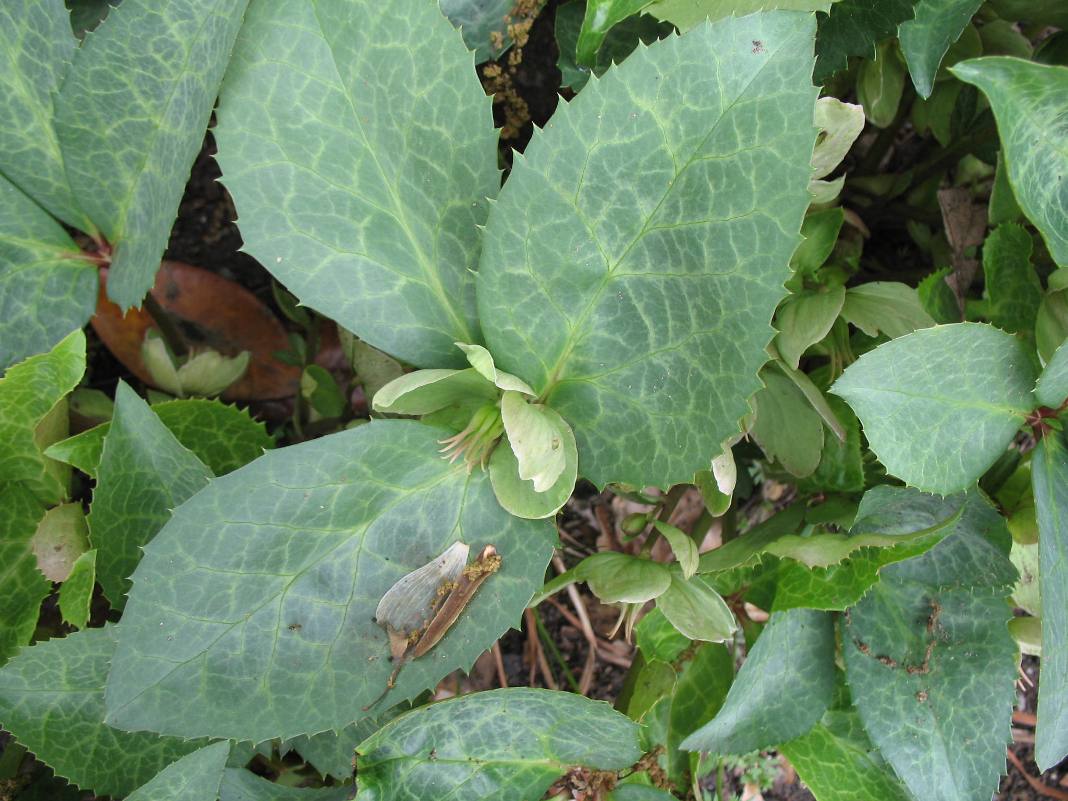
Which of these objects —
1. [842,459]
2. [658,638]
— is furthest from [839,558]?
[658,638]

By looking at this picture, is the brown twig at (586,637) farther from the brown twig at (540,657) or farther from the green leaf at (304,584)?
the green leaf at (304,584)

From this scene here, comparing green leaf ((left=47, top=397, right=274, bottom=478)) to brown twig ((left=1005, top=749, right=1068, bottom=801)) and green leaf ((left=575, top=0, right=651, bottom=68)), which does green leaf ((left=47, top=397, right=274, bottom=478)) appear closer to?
green leaf ((left=575, top=0, right=651, bottom=68))

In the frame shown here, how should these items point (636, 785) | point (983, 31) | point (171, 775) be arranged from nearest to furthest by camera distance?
point (171, 775) → point (636, 785) → point (983, 31)

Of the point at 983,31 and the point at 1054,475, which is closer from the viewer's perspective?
the point at 1054,475

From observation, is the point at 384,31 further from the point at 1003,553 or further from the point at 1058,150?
the point at 1003,553

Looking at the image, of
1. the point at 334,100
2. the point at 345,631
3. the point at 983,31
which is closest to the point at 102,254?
the point at 334,100

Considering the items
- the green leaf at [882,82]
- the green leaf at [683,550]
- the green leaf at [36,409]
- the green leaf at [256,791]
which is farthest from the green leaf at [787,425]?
the green leaf at [36,409]
